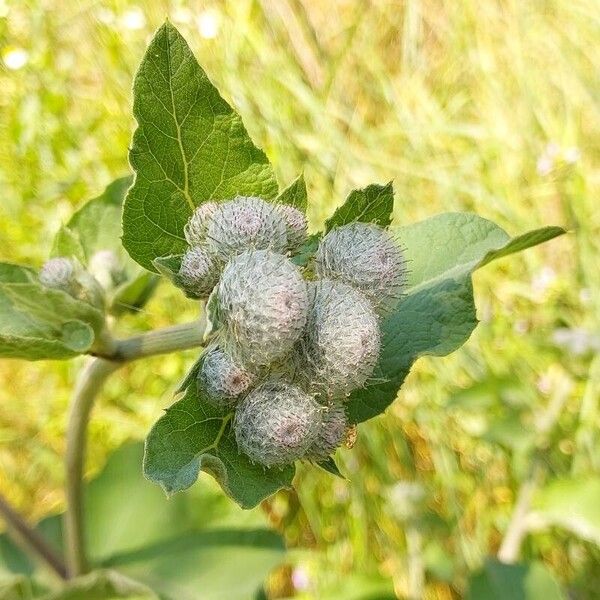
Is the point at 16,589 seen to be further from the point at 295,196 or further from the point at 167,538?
the point at 295,196

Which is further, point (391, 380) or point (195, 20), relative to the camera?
point (195, 20)

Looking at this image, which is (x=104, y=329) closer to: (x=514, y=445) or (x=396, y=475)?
(x=514, y=445)

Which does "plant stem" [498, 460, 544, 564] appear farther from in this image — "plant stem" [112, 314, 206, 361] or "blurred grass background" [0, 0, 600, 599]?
"plant stem" [112, 314, 206, 361]

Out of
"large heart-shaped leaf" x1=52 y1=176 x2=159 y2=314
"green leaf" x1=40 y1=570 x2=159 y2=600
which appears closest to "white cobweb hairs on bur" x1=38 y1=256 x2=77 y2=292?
"large heart-shaped leaf" x1=52 y1=176 x2=159 y2=314

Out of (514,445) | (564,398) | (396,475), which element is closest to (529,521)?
(514,445)

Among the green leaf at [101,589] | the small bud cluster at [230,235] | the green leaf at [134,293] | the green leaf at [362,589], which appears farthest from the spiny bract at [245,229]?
the green leaf at [362,589]

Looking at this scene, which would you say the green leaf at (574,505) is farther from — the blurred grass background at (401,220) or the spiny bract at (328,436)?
the spiny bract at (328,436)

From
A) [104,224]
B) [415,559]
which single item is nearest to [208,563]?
[415,559]
